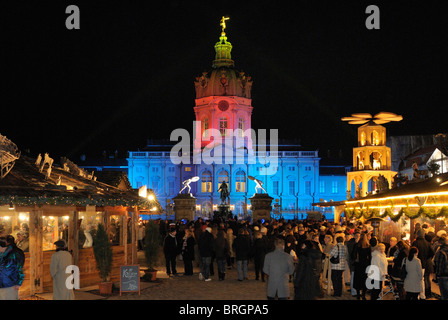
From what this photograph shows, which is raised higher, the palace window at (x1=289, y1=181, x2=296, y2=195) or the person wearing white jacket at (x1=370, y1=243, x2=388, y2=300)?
the palace window at (x1=289, y1=181, x2=296, y2=195)

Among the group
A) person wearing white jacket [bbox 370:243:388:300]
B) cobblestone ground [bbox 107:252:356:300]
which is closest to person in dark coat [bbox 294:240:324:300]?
person wearing white jacket [bbox 370:243:388:300]

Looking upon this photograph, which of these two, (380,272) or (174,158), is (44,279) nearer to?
(380,272)

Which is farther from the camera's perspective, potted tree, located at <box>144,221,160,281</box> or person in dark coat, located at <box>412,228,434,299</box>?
potted tree, located at <box>144,221,160,281</box>

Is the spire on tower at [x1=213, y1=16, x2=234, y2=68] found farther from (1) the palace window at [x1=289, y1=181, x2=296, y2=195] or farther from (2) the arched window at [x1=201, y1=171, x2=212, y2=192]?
(1) the palace window at [x1=289, y1=181, x2=296, y2=195]

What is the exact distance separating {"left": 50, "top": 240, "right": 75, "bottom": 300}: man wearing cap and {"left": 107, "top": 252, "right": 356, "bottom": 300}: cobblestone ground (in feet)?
9.05

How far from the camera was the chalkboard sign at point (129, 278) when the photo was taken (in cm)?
1366

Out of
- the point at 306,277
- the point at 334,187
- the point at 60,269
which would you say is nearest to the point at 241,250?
the point at 306,277

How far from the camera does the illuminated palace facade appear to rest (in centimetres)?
8600

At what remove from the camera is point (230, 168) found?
3420 inches

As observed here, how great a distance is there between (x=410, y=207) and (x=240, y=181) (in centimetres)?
6554

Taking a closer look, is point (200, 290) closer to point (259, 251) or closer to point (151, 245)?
point (259, 251)

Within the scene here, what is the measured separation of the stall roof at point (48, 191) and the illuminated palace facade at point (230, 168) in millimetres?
67382

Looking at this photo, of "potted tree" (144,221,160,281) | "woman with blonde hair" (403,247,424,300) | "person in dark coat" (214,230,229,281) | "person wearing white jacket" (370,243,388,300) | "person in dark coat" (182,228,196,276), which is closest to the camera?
"woman with blonde hair" (403,247,424,300)
